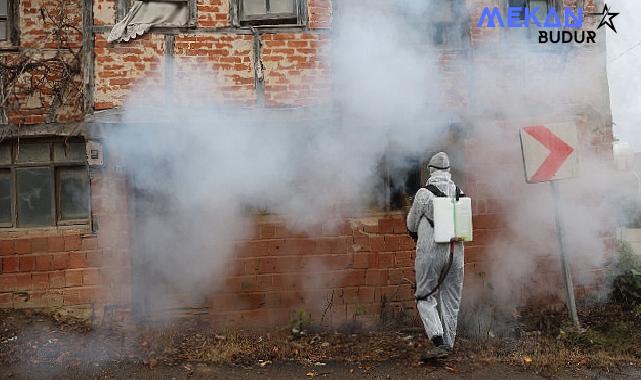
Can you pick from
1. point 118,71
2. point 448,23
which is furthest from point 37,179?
point 448,23

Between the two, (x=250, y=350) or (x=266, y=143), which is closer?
(x=250, y=350)

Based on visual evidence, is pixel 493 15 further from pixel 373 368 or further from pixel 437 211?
pixel 373 368

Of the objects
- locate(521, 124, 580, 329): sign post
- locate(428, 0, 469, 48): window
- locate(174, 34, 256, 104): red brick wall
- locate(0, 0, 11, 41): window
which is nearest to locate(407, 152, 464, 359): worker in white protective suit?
locate(521, 124, 580, 329): sign post

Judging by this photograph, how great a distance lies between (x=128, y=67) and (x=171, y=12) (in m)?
0.72

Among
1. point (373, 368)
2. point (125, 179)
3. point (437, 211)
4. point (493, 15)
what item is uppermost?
point (493, 15)

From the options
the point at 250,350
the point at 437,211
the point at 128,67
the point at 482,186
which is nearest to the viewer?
the point at 437,211

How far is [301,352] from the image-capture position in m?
4.46

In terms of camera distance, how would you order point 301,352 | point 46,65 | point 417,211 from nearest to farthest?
point 417,211 → point 301,352 → point 46,65

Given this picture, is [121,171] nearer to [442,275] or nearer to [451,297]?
[442,275]

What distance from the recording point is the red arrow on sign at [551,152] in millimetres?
4535

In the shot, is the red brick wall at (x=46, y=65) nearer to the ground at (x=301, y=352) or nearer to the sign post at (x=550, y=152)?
the ground at (x=301, y=352)

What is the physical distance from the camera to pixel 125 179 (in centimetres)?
497

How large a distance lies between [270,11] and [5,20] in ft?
8.89

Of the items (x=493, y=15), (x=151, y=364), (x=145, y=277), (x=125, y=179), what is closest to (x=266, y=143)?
(x=125, y=179)
